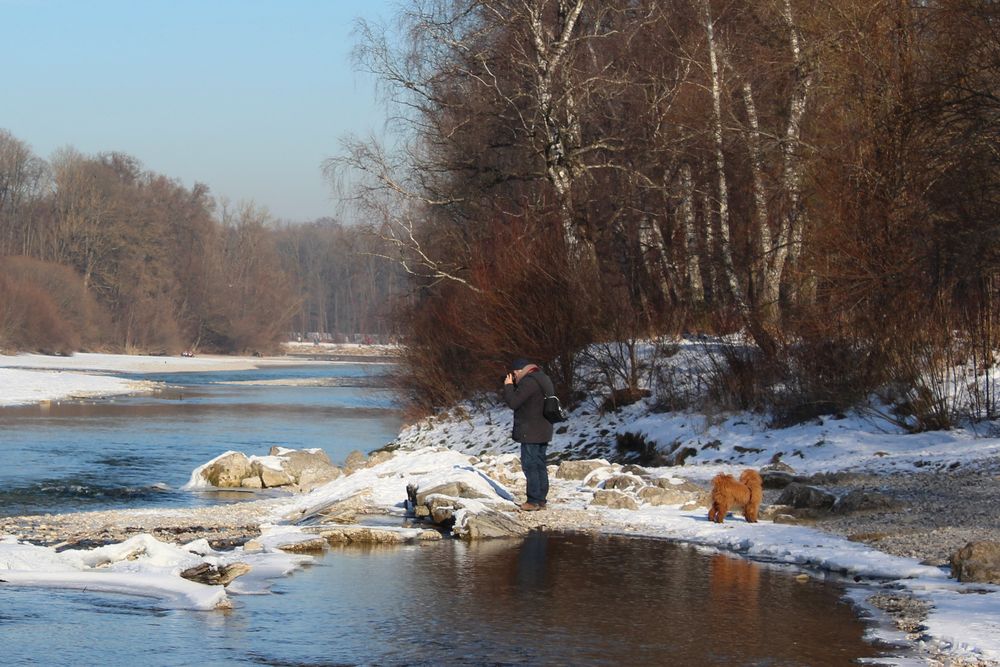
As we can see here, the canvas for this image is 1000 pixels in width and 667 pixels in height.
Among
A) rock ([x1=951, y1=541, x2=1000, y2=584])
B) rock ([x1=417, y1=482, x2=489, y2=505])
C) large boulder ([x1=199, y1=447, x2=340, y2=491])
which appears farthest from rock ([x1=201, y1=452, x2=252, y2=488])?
rock ([x1=951, y1=541, x2=1000, y2=584])

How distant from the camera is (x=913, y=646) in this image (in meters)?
8.50

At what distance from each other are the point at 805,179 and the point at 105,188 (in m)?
93.7

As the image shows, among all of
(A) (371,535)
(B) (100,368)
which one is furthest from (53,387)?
(A) (371,535)

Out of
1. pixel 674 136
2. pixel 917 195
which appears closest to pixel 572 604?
pixel 917 195

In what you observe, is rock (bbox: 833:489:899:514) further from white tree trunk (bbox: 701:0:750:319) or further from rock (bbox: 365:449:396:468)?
rock (bbox: 365:449:396:468)

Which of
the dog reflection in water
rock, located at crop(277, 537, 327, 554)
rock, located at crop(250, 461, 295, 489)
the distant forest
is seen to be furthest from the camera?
the distant forest

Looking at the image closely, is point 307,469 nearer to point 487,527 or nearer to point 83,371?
point 487,527

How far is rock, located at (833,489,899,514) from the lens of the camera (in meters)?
14.4

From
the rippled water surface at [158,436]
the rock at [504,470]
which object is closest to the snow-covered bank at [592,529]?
the rock at [504,470]

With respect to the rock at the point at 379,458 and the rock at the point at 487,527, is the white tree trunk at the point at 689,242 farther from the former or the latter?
the rock at the point at 487,527

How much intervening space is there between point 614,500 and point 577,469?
9.34 feet

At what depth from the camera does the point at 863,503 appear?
14.5 m

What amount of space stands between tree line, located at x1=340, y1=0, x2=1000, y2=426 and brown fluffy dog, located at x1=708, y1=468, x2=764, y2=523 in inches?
235

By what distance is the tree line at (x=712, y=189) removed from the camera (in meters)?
19.3
